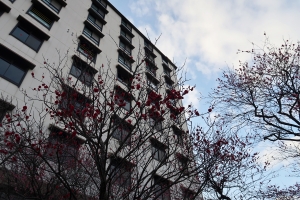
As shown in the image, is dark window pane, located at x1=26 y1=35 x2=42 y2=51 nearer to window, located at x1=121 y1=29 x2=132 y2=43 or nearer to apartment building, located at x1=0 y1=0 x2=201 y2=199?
apartment building, located at x1=0 y1=0 x2=201 y2=199

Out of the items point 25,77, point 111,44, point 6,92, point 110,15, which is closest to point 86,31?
point 111,44

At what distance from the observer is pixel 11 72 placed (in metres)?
9.63

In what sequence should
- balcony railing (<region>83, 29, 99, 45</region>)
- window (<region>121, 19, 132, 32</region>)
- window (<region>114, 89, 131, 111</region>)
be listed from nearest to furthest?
1. window (<region>114, 89, 131, 111</region>)
2. balcony railing (<region>83, 29, 99, 45</region>)
3. window (<region>121, 19, 132, 32</region>)

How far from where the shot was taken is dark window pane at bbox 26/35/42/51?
1133cm

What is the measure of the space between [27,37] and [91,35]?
5662 millimetres

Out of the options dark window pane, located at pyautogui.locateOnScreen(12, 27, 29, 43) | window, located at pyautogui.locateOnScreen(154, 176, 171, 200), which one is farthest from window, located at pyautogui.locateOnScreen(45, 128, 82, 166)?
dark window pane, located at pyautogui.locateOnScreen(12, 27, 29, 43)

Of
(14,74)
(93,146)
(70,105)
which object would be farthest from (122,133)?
(14,74)

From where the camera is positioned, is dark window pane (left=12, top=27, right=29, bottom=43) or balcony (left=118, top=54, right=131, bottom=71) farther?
balcony (left=118, top=54, right=131, bottom=71)

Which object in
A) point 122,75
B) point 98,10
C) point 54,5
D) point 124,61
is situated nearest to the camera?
point 54,5

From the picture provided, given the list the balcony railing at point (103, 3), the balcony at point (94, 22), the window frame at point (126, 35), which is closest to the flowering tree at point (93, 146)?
the balcony at point (94, 22)

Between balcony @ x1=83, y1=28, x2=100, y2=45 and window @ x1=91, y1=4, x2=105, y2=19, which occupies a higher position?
window @ x1=91, y1=4, x2=105, y2=19

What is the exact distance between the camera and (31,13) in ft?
42.2

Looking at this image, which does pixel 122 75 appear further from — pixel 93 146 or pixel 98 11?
pixel 93 146

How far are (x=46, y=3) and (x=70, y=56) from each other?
495 cm
